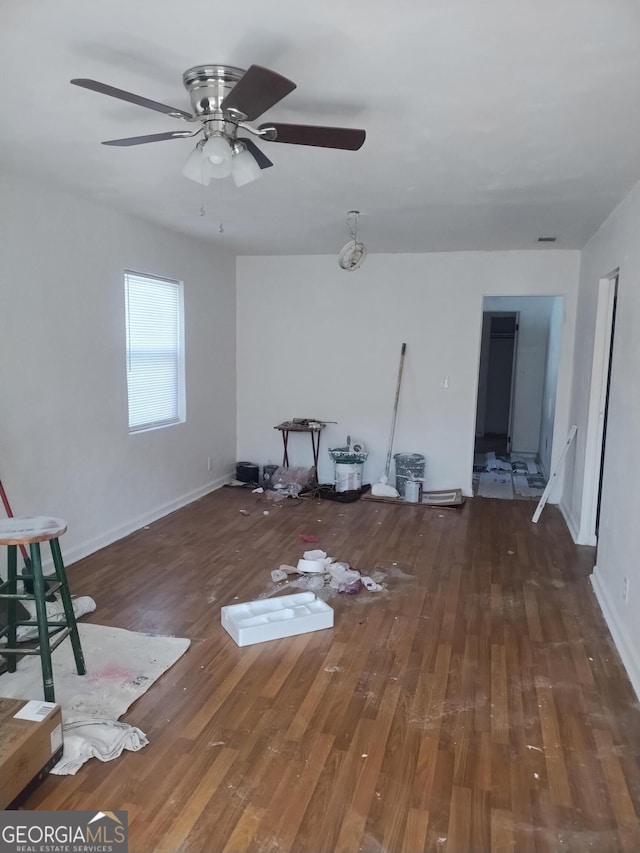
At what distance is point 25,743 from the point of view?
182cm

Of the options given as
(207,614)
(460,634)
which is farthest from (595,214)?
(207,614)

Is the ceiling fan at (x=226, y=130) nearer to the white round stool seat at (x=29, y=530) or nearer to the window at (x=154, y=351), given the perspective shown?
the white round stool seat at (x=29, y=530)

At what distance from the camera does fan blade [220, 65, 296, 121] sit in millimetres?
1564

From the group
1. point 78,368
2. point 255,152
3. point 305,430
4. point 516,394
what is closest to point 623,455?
point 255,152

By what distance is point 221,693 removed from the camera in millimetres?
2441

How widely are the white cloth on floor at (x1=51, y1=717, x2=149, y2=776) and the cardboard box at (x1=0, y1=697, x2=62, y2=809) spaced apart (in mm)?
45

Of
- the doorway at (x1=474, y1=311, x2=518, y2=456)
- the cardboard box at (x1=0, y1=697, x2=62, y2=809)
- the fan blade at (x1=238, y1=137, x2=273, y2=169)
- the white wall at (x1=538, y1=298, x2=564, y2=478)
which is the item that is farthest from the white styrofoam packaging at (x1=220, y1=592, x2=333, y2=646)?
the doorway at (x1=474, y1=311, x2=518, y2=456)

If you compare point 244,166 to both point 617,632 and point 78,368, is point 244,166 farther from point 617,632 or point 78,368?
point 617,632

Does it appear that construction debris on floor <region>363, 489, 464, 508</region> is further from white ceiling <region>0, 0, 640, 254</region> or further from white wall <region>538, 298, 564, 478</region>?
white ceiling <region>0, 0, 640, 254</region>

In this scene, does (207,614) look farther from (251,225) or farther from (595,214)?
(595,214)

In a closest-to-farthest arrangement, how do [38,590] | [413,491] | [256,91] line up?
[256,91] < [38,590] < [413,491]

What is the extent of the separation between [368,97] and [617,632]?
274 centimetres

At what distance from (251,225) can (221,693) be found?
338 centimetres

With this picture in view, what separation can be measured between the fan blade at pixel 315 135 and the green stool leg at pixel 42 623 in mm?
1763
